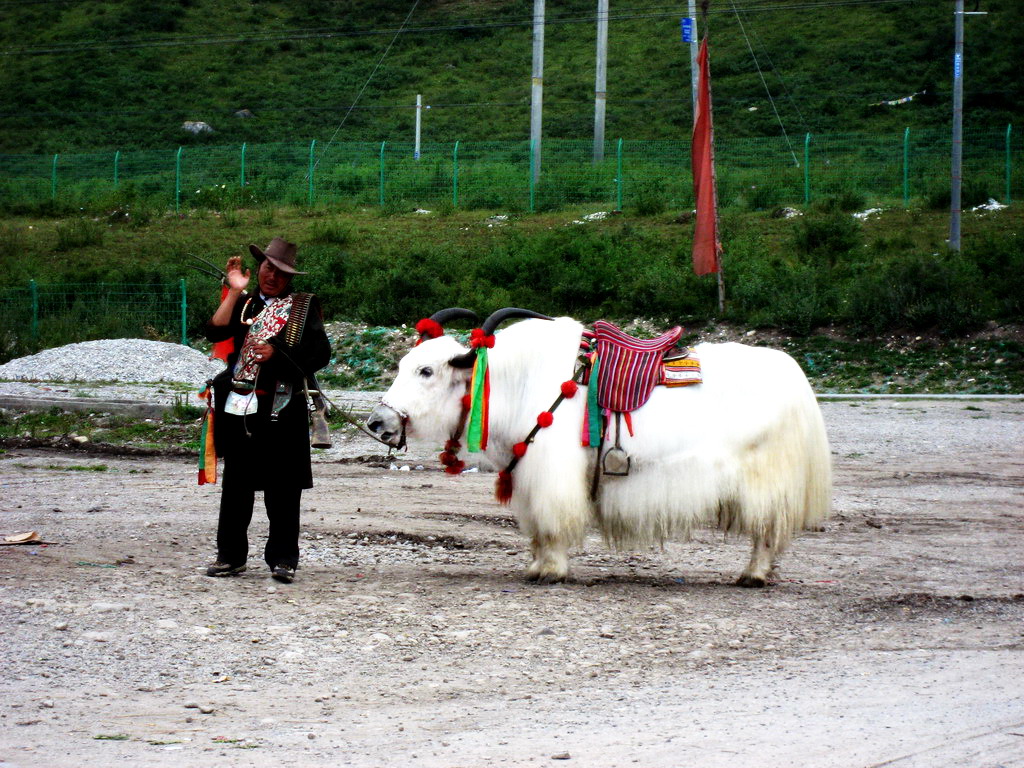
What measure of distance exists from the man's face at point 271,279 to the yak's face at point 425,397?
84cm

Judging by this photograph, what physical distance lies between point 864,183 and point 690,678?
2761 centimetres

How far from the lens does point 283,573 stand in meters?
7.15

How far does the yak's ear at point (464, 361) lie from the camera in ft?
24.1

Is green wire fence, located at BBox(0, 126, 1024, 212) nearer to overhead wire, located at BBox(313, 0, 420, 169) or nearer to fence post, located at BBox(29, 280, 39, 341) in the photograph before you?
overhead wire, located at BBox(313, 0, 420, 169)

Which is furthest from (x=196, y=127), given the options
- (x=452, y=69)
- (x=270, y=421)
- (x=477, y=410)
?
(x=477, y=410)

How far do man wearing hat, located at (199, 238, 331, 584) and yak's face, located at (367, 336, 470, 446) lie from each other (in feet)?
1.49

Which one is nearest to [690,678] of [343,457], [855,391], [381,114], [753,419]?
[753,419]

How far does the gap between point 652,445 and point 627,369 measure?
19.2 inches

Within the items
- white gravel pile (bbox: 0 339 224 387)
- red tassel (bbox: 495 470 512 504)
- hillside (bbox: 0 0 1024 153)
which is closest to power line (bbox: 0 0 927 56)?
hillside (bbox: 0 0 1024 153)

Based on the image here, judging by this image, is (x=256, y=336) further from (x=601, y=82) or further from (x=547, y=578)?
(x=601, y=82)

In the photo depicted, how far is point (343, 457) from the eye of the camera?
13.1 metres

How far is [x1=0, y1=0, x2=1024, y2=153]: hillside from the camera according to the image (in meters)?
47.8

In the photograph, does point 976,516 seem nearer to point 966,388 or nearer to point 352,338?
point 966,388

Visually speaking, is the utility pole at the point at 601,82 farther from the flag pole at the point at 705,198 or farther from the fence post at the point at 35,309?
the fence post at the point at 35,309
